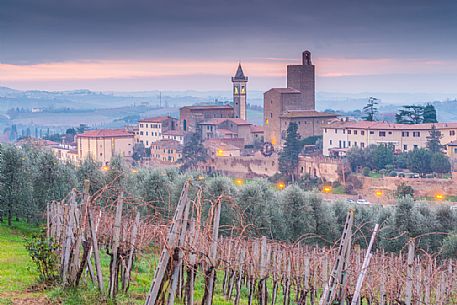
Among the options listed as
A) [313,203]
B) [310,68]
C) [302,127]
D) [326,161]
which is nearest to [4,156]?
[313,203]

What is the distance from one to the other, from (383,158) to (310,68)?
109ft

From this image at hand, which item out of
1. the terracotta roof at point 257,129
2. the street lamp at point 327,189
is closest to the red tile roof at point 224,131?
the terracotta roof at point 257,129

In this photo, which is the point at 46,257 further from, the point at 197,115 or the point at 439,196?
the point at 197,115

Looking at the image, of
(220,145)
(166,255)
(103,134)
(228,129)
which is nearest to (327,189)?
(220,145)

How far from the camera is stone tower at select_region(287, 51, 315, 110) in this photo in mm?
85562

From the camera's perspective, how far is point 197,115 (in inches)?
3420

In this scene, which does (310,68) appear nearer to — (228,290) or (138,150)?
(138,150)

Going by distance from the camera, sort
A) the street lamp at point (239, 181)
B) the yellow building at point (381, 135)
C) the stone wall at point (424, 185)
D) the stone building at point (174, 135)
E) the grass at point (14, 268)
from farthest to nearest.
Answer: the stone building at point (174, 135) → the yellow building at point (381, 135) → the street lamp at point (239, 181) → the stone wall at point (424, 185) → the grass at point (14, 268)

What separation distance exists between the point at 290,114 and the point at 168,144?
13.6 metres

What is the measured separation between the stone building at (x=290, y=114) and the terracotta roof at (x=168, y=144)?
944cm

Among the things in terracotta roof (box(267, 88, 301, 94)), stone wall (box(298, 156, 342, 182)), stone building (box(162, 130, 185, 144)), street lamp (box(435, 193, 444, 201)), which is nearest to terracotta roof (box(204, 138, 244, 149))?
terracotta roof (box(267, 88, 301, 94))

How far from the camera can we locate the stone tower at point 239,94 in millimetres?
98438

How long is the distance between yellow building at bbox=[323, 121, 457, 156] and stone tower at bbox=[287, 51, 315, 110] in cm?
1624

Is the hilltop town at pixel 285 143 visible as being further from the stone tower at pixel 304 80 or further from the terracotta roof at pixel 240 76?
the terracotta roof at pixel 240 76
